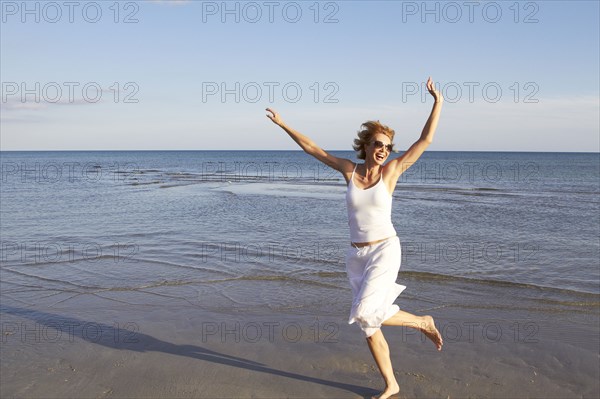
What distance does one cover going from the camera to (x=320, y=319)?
255 inches

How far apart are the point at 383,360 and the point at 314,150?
1.82 meters

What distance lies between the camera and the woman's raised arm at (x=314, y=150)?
443 centimetres

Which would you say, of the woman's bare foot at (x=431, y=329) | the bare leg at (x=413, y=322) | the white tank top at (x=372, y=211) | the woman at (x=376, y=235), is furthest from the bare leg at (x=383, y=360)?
the white tank top at (x=372, y=211)

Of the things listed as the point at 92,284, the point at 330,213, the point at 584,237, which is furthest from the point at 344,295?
the point at 330,213

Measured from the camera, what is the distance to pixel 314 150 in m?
4.54

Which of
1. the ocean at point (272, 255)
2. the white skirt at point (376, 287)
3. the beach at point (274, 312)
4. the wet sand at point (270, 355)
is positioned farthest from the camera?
the ocean at point (272, 255)

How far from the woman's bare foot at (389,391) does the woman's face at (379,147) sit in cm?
184

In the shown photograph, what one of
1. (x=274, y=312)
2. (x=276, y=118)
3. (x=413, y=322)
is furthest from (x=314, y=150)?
(x=274, y=312)

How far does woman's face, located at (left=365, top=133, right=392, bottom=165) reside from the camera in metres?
4.24

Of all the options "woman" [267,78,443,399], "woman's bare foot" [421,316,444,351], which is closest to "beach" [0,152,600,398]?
"woman's bare foot" [421,316,444,351]

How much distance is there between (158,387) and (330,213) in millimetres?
13092

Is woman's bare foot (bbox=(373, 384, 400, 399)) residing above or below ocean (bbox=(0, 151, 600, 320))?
below

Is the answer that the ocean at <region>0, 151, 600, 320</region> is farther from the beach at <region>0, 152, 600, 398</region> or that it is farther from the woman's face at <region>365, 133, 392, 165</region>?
the woman's face at <region>365, 133, 392, 165</region>

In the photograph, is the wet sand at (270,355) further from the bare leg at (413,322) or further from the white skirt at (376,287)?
the white skirt at (376,287)
